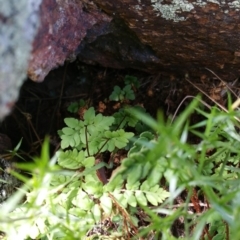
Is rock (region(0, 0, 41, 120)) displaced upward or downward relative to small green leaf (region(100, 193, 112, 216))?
upward

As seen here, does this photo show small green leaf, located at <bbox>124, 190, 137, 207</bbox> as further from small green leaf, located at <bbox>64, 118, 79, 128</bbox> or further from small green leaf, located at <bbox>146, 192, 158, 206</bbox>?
small green leaf, located at <bbox>64, 118, 79, 128</bbox>

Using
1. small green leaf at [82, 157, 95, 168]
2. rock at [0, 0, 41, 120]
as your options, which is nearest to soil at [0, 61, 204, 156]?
small green leaf at [82, 157, 95, 168]

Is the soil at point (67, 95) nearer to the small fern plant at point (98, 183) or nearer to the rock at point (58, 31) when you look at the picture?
the small fern plant at point (98, 183)

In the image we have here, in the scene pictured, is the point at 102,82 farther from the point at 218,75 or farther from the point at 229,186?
the point at 229,186

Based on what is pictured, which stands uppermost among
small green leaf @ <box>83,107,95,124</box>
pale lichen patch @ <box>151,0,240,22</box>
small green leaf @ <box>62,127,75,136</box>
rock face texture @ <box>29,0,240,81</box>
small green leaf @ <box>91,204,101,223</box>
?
pale lichen patch @ <box>151,0,240,22</box>

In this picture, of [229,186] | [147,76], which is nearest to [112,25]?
[147,76]

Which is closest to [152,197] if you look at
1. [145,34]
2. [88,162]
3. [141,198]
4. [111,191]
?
[141,198]
